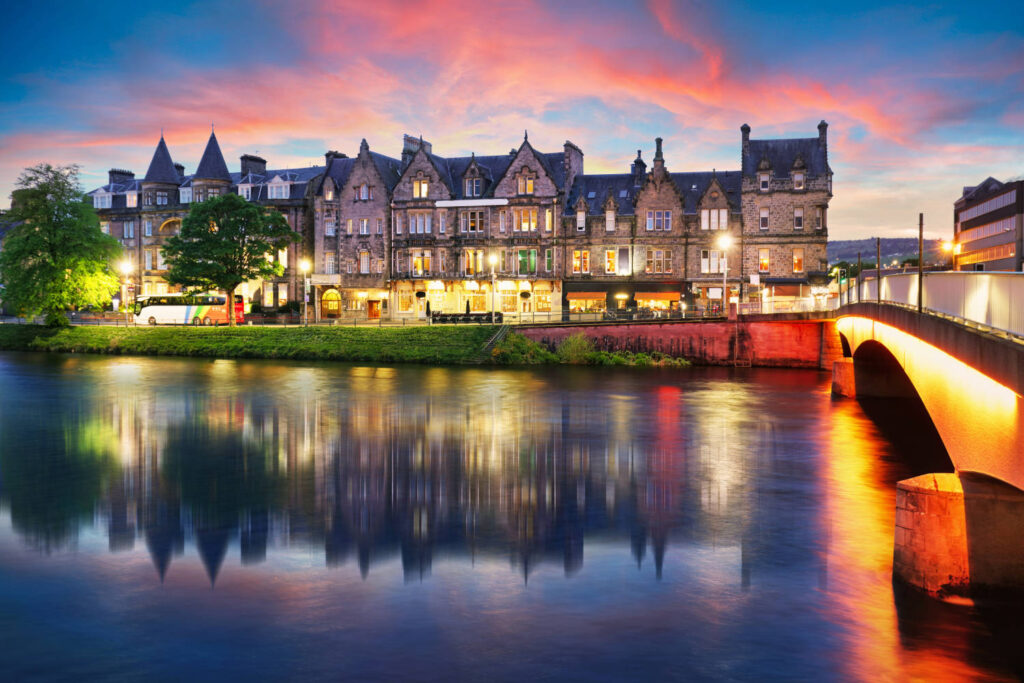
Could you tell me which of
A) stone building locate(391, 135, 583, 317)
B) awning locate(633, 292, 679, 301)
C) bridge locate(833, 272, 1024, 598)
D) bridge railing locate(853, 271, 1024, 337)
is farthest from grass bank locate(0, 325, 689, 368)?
bridge locate(833, 272, 1024, 598)

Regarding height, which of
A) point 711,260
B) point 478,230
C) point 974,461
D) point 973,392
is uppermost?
point 478,230

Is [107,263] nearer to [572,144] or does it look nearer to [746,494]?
[572,144]

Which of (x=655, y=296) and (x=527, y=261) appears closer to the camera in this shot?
(x=655, y=296)

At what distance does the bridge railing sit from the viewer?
11.5 meters

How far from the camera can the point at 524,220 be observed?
255ft

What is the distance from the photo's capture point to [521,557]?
55.9 feet

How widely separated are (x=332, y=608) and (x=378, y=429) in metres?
19.3

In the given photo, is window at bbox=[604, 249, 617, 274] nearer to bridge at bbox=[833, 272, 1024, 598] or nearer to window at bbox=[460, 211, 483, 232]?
window at bbox=[460, 211, 483, 232]

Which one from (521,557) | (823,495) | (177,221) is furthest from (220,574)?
(177,221)

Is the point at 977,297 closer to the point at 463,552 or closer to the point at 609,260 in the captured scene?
the point at 463,552

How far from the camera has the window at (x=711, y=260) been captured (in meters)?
73.1

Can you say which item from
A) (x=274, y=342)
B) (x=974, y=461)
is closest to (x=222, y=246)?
(x=274, y=342)

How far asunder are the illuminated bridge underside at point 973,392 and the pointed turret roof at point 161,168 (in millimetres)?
89725

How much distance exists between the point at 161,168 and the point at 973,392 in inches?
3736
